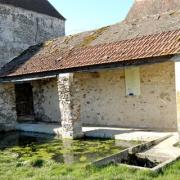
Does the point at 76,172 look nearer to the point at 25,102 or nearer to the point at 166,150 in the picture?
the point at 166,150

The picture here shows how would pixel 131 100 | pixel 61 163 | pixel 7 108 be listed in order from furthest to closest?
pixel 7 108 → pixel 131 100 → pixel 61 163

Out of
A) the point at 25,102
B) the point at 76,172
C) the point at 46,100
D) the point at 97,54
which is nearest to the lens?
the point at 76,172

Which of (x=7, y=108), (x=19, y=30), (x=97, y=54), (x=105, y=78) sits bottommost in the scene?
(x=7, y=108)

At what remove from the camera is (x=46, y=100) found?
18297 mm

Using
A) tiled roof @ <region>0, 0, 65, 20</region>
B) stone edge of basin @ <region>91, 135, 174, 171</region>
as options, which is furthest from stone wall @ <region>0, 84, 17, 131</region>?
stone edge of basin @ <region>91, 135, 174, 171</region>

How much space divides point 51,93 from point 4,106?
2506mm

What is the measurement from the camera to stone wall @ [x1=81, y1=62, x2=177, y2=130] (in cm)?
1291

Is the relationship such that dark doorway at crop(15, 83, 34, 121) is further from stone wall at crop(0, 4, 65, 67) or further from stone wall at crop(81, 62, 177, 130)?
stone wall at crop(81, 62, 177, 130)

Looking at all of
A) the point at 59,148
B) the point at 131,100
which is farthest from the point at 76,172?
the point at 131,100

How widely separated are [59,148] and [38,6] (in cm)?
1604

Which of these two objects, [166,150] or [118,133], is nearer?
[166,150]

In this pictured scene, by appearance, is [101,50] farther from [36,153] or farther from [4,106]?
[4,106]

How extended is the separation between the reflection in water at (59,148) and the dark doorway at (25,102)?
5.31 metres

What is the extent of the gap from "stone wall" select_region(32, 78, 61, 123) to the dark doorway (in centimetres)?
79
